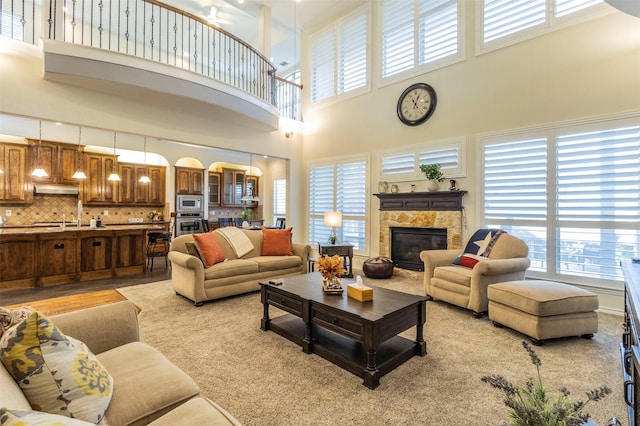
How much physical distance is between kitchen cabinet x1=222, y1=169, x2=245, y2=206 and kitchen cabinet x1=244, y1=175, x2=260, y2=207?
0.15m

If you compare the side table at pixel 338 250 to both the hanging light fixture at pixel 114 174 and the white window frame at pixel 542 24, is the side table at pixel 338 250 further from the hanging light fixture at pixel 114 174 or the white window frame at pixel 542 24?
the hanging light fixture at pixel 114 174

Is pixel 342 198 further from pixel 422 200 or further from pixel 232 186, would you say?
pixel 232 186

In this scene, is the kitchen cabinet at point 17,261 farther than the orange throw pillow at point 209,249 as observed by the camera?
Yes

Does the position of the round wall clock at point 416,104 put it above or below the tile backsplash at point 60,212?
above

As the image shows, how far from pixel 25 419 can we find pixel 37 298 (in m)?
4.90

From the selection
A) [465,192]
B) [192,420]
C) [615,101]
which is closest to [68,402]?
[192,420]

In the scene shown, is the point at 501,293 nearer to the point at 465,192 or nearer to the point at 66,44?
the point at 465,192

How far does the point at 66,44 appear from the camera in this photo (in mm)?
3975

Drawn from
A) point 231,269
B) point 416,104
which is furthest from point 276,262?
point 416,104

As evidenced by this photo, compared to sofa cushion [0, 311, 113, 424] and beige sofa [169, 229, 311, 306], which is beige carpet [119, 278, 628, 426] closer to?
beige sofa [169, 229, 311, 306]

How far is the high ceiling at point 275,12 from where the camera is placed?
6668 mm

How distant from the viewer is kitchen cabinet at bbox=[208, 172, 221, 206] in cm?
1002

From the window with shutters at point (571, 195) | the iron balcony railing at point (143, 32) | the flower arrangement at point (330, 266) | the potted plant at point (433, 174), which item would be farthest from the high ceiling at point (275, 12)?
the flower arrangement at point (330, 266)

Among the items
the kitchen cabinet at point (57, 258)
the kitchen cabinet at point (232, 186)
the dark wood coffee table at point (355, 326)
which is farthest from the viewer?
the kitchen cabinet at point (232, 186)
